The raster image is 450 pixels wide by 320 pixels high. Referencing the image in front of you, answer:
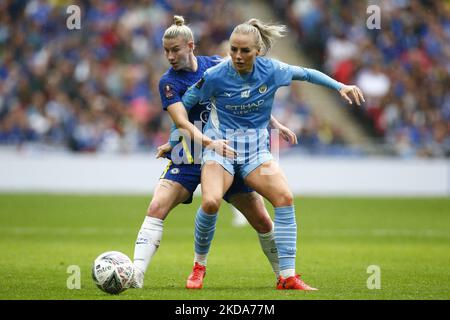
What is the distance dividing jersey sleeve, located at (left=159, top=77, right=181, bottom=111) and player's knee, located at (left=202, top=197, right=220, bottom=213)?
3.07 ft

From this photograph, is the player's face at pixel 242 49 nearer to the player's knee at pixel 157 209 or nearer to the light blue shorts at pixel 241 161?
the light blue shorts at pixel 241 161

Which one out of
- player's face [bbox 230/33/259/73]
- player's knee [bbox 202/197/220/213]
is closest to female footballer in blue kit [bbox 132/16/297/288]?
player's knee [bbox 202/197/220/213]

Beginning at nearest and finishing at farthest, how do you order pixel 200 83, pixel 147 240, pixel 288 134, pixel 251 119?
pixel 200 83 < pixel 251 119 < pixel 147 240 < pixel 288 134

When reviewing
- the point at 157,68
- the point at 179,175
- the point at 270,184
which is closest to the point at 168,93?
the point at 179,175

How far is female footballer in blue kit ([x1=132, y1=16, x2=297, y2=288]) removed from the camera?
821 centimetres

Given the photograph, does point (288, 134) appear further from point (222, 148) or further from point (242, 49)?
point (242, 49)

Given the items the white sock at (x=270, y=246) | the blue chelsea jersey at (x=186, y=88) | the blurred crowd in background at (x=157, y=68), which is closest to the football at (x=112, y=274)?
the blue chelsea jersey at (x=186, y=88)

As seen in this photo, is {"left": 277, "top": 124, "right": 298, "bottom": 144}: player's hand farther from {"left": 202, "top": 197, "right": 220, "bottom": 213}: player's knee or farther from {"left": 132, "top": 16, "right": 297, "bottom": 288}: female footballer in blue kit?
{"left": 202, "top": 197, "right": 220, "bottom": 213}: player's knee

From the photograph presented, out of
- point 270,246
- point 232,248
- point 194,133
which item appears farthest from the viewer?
point 232,248

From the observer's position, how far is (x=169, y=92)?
8266 mm

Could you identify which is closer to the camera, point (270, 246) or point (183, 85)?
point (183, 85)

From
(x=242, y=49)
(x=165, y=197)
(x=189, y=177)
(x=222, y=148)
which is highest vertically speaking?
(x=242, y=49)

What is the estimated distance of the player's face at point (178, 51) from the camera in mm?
8141

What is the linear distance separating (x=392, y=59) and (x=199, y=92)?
1709 centimetres
